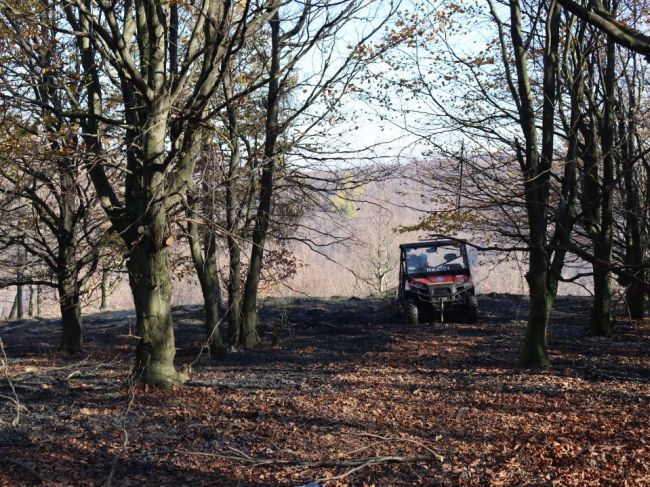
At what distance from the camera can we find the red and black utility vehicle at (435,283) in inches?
659

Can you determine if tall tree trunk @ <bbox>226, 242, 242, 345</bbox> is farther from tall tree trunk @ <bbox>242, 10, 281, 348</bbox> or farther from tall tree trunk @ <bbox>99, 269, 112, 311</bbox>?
tall tree trunk @ <bbox>99, 269, 112, 311</bbox>

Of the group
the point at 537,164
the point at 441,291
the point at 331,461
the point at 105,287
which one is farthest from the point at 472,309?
the point at 105,287

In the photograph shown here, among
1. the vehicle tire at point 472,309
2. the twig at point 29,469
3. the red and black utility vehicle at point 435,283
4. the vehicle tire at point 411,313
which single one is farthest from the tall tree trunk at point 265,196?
the twig at point 29,469

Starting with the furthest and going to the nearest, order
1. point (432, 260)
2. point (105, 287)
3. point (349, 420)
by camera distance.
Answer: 1. point (105, 287)
2. point (432, 260)
3. point (349, 420)

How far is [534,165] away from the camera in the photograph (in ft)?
29.9

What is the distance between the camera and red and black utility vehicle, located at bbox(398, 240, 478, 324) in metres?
16.7

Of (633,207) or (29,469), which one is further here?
(633,207)

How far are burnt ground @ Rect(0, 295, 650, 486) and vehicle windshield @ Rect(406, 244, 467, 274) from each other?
215 inches

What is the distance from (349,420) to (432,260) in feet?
38.3

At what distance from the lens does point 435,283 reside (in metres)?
17.0

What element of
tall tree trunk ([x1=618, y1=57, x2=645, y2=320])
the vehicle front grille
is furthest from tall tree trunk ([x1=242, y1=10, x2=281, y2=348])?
tall tree trunk ([x1=618, y1=57, x2=645, y2=320])

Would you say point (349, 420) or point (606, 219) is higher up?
point (606, 219)

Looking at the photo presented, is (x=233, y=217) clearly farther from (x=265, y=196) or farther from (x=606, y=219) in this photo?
(x=606, y=219)

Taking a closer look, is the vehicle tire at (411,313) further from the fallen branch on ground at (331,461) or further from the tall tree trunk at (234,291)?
the fallen branch on ground at (331,461)
